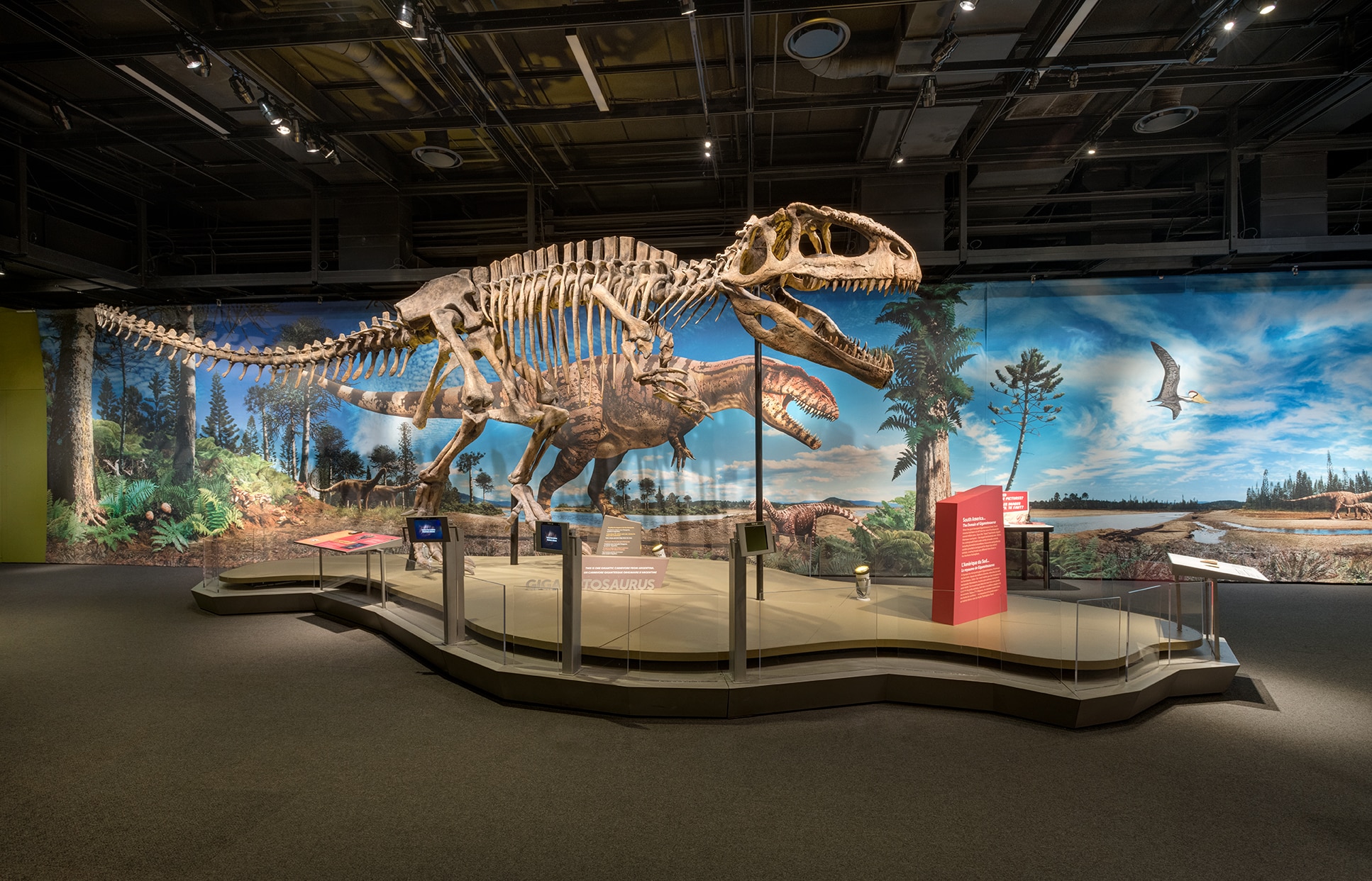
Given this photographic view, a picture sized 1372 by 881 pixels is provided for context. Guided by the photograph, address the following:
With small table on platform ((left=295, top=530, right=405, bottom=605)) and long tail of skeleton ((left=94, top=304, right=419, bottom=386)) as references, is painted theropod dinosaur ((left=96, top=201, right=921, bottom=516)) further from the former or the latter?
small table on platform ((left=295, top=530, right=405, bottom=605))

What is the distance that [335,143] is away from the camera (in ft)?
22.3

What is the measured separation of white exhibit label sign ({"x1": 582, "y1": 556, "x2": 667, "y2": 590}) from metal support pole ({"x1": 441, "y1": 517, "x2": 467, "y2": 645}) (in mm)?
887

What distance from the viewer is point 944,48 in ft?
16.5

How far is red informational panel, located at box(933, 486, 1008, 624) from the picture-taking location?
4453 mm

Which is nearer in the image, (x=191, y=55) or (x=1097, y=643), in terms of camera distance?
(x=1097, y=643)

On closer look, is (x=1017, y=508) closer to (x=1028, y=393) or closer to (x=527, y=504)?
(x=1028, y=393)

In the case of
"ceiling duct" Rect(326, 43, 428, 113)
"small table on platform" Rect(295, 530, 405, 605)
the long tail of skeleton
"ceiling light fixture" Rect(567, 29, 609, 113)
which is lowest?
"small table on platform" Rect(295, 530, 405, 605)

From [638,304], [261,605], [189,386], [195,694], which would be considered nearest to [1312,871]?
[638,304]

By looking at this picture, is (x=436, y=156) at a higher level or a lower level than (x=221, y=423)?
higher

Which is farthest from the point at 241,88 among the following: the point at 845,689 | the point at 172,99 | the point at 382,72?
the point at 845,689

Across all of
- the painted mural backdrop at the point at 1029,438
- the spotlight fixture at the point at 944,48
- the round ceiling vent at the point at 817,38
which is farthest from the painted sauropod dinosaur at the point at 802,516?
the round ceiling vent at the point at 817,38

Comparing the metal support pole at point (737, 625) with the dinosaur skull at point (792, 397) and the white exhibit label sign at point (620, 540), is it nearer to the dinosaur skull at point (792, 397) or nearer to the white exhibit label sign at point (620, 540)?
the white exhibit label sign at point (620, 540)

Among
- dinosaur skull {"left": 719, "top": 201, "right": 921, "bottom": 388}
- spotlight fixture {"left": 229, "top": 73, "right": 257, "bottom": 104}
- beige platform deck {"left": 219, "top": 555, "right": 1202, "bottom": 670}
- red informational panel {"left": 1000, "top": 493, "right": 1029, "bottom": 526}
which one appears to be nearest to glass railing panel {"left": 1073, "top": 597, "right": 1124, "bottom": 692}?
beige platform deck {"left": 219, "top": 555, "right": 1202, "bottom": 670}

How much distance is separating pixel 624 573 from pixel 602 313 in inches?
93.1
